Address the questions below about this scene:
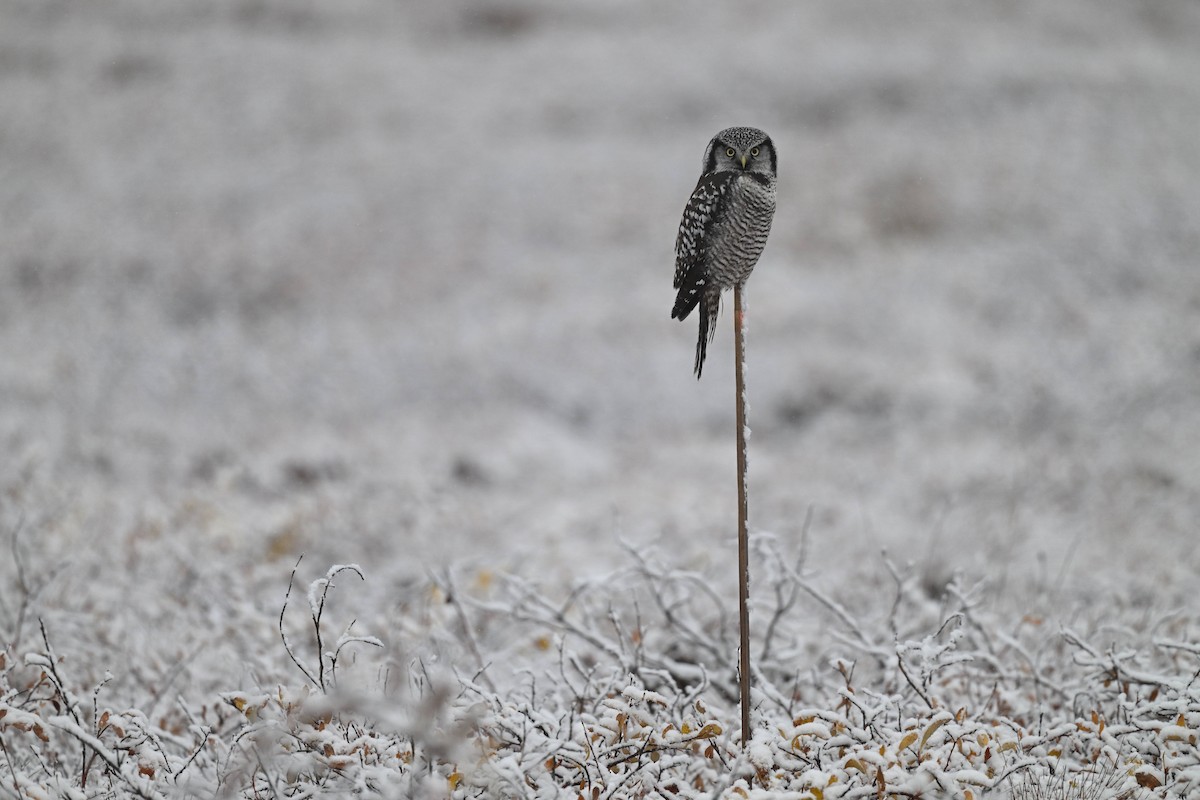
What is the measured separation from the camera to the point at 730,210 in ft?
6.48

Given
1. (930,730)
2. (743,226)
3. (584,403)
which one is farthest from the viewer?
(584,403)

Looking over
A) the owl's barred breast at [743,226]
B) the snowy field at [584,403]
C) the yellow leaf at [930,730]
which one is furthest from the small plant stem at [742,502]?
the yellow leaf at [930,730]

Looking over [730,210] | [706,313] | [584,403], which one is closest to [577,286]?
[584,403]

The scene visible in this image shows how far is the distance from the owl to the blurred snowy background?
73.4 inches

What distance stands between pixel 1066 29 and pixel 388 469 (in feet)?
62.5

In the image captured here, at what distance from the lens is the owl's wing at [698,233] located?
198 cm

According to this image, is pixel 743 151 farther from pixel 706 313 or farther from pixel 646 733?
pixel 646 733

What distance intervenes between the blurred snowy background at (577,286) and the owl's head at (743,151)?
2.05 m

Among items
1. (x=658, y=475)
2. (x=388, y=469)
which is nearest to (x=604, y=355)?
(x=658, y=475)

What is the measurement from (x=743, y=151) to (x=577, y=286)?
10.4 metres

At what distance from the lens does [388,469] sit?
25.8 ft

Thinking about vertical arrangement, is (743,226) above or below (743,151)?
below

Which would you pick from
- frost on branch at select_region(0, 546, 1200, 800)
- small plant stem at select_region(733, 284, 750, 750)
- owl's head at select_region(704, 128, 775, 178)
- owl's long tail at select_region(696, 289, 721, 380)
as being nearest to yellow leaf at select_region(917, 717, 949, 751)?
frost on branch at select_region(0, 546, 1200, 800)

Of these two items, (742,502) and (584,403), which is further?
(584,403)
